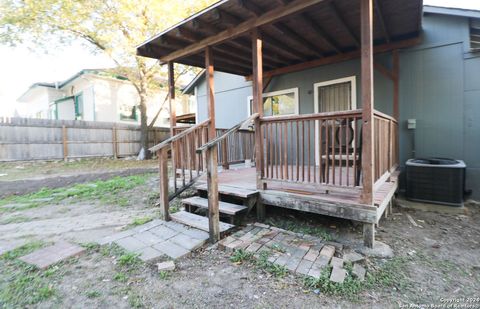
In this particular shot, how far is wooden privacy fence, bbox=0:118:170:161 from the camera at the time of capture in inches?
349

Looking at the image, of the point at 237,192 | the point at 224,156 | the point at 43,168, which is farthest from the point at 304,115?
the point at 43,168

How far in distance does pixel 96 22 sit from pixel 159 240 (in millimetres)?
10527

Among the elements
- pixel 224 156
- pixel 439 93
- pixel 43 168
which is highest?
pixel 439 93

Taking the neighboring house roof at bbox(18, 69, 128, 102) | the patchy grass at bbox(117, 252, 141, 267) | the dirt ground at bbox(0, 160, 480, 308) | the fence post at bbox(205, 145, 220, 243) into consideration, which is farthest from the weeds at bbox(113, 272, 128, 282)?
the neighboring house roof at bbox(18, 69, 128, 102)

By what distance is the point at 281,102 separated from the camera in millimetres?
6098

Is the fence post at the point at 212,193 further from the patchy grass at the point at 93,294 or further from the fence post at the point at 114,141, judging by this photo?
the fence post at the point at 114,141

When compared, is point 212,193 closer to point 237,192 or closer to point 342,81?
point 237,192

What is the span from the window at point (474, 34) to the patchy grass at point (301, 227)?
13.1ft

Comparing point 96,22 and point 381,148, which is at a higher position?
point 96,22

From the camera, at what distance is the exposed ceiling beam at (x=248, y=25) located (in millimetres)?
2871

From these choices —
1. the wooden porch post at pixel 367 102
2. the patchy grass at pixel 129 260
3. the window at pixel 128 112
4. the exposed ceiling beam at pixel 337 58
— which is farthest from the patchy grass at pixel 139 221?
the window at pixel 128 112

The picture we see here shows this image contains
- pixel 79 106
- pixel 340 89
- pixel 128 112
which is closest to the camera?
pixel 340 89

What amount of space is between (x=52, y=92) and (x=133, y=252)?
1680cm

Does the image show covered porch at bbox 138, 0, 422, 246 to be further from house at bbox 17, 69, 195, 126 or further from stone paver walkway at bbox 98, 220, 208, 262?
house at bbox 17, 69, 195, 126
